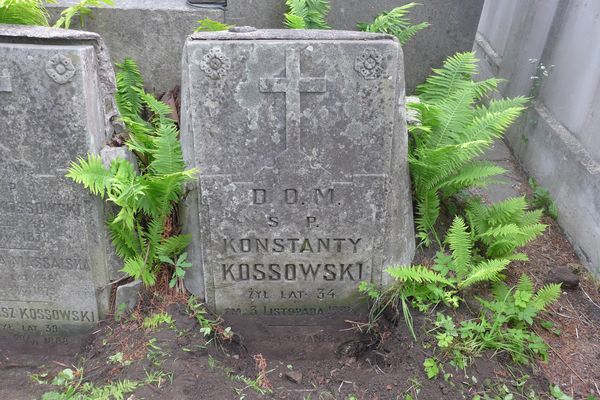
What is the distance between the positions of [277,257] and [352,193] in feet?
2.15

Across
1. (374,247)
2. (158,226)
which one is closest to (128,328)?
(158,226)

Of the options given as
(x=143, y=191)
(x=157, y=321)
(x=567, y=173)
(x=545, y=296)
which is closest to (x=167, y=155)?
(x=143, y=191)

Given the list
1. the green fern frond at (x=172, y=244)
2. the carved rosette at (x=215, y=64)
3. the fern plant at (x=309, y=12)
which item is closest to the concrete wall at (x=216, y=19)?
the fern plant at (x=309, y=12)

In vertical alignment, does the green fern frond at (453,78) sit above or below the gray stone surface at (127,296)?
above

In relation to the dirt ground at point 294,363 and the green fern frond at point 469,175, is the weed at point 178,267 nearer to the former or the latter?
the dirt ground at point 294,363

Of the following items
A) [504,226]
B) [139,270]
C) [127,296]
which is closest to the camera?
[139,270]

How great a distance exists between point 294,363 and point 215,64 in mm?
1946

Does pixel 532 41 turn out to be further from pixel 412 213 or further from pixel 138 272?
pixel 138 272

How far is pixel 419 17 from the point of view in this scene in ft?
17.4

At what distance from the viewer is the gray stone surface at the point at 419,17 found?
5.22 meters

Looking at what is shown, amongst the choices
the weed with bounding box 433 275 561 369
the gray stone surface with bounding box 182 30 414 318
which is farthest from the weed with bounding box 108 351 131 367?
the weed with bounding box 433 275 561 369

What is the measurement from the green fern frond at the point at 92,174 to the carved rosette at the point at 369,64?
1.60 m

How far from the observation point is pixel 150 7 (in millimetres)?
5059

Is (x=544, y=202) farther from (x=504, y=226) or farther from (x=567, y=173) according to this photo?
(x=504, y=226)
